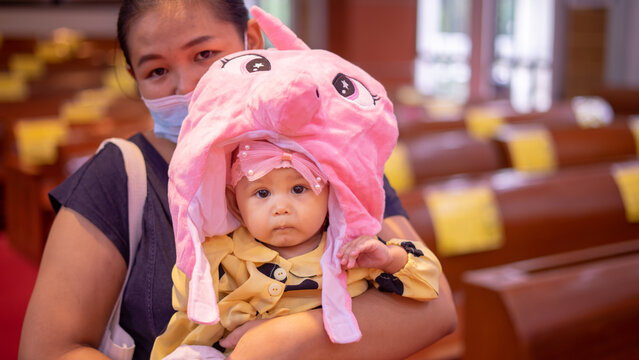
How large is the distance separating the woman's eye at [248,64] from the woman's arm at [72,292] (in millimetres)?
341

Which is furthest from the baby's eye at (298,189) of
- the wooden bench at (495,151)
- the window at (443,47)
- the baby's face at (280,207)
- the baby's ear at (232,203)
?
the window at (443,47)

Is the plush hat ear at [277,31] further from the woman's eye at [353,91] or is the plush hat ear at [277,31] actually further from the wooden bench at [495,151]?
the wooden bench at [495,151]

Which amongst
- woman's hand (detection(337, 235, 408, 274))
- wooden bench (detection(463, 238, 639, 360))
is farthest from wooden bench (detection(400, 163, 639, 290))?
woman's hand (detection(337, 235, 408, 274))

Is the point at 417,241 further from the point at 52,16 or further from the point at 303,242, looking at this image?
the point at 52,16

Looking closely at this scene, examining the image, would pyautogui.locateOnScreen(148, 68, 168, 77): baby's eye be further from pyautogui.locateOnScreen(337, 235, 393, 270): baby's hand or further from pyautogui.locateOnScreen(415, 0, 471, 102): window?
pyautogui.locateOnScreen(415, 0, 471, 102): window

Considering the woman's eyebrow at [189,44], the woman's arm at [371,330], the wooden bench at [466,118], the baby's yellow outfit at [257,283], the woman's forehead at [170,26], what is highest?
the woman's forehead at [170,26]

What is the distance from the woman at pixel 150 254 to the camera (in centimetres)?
90

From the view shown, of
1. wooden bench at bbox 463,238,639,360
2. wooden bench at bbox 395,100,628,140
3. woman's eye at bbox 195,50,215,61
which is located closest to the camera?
woman's eye at bbox 195,50,215,61

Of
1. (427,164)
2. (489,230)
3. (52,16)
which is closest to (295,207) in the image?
(489,230)

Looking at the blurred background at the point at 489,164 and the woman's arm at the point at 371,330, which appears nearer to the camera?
the woman's arm at the point at 371,330

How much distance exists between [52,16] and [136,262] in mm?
7376

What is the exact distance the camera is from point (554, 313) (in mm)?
1398

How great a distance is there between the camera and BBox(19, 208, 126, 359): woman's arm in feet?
2.96

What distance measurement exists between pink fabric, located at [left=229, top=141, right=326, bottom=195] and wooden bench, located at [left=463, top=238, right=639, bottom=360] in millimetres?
729
